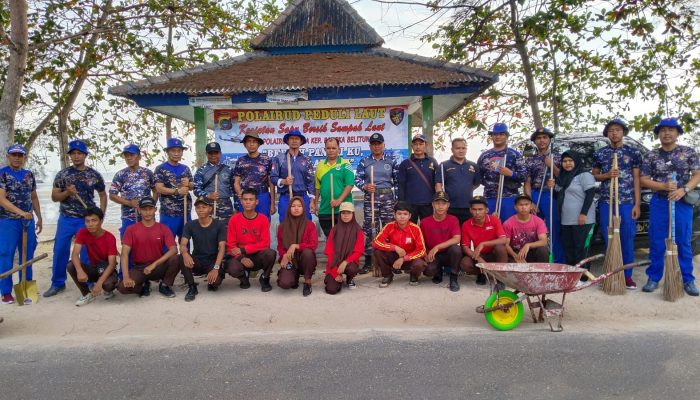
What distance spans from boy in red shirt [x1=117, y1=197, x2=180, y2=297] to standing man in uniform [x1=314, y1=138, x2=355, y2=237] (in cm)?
203

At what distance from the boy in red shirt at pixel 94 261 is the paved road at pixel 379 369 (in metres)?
1.29

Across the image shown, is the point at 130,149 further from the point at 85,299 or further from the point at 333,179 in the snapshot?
the point at 333,179

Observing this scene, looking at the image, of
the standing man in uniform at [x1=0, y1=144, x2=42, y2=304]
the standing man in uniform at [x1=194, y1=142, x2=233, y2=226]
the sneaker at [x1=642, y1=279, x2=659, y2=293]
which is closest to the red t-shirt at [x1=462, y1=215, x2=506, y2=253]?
the sneaker at [x1=642, y1=279, x2=659, y2=293]

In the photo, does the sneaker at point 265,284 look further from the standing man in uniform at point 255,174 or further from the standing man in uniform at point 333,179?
the standing man in uniform at point 333,179

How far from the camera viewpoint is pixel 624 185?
569 cm

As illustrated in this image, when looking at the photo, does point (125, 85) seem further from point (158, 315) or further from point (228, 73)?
point (158, 315)

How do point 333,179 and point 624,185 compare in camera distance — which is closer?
point 624,185

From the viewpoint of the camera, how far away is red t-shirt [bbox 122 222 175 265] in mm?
5551

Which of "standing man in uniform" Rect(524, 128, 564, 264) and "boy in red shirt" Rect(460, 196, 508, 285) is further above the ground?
"standing man in uniform" Rect(524, 128, 564, 264)

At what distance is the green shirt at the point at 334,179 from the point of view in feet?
21.4

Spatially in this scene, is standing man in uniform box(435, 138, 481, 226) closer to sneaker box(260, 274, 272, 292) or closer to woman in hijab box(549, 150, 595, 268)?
woman in hijab box(549, 150, 595, 268)

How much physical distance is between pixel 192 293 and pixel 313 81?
354cm

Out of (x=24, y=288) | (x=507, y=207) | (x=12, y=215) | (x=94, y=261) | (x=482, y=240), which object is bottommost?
(x=24, y=288)

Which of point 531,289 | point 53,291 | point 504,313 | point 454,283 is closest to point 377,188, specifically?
point 454,283
